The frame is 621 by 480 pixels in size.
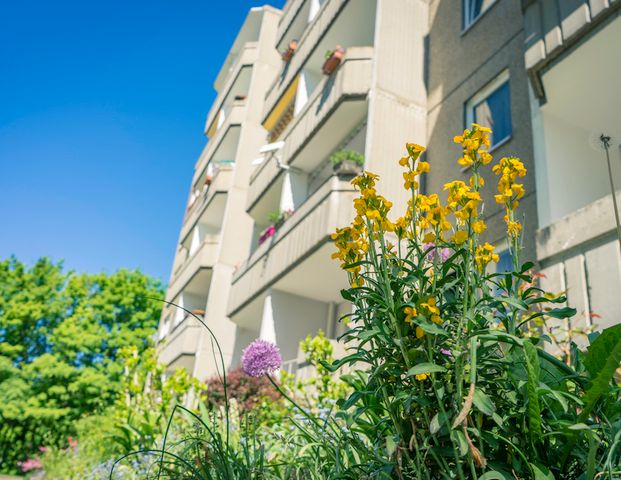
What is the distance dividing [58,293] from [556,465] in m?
32.2

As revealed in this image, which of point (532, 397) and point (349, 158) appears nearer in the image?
point (532, 397)

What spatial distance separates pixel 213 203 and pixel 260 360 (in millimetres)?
19743

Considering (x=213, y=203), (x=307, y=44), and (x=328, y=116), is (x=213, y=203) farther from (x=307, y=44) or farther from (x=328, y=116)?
(x=328, y=116)

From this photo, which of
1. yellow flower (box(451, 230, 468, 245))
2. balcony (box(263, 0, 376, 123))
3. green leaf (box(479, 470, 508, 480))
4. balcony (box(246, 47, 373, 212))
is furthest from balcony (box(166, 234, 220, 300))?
green leaf (box(479, 470, 508, 480))

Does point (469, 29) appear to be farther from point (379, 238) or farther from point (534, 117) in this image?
point (379, 238)

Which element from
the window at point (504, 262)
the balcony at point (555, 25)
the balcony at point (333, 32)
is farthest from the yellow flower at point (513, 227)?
the balcony at point (333, 32)

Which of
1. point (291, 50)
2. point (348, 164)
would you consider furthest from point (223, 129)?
point (348, 164)

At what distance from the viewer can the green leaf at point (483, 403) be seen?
1.65m

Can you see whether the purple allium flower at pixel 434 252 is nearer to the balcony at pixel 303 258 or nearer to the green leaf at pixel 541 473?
the green leaf at pixel 541 473

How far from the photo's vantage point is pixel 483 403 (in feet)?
5.49

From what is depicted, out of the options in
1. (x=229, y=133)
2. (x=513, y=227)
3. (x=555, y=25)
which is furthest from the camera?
(x=229, y=133)

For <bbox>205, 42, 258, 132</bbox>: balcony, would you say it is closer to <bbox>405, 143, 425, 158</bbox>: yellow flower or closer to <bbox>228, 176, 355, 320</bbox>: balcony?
<bbox>228, 176, 355, 320</bbox>: balcony

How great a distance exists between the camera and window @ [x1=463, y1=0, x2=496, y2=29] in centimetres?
1111

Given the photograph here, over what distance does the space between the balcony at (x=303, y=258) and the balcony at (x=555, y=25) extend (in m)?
3.96
